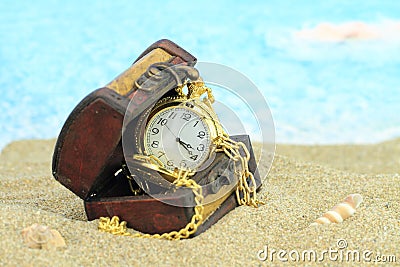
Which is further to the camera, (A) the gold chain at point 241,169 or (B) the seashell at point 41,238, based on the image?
(A) the gold chain at point 241,169

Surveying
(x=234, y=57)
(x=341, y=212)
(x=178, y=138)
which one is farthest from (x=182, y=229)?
(x=234, y=57)

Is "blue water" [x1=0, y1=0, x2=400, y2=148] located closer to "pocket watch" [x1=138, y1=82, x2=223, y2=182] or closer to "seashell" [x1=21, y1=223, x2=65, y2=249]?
"pocket watch" [x1=138, y1=82, x2=223, y2=182]

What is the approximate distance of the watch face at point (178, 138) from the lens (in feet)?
8.43

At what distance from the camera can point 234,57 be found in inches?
321

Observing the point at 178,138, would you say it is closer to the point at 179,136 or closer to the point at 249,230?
the point at 179,136

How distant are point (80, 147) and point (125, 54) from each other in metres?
→ 5.89

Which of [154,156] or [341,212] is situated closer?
[154,156]

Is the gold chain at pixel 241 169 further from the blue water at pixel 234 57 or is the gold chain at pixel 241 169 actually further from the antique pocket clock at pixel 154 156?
the blue water at pixel 234 57

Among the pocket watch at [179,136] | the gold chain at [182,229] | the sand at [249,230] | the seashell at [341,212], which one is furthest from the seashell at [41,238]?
the seashell at [341,212]

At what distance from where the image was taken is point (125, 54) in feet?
26.8

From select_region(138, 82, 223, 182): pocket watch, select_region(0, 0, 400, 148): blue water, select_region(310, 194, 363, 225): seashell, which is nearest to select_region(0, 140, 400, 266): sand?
select_region(310, 194, 363, 225): seashell

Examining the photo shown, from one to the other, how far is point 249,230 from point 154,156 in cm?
50

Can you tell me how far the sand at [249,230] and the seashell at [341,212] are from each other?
29mm

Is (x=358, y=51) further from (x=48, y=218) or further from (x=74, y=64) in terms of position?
(x=48, y=218)
